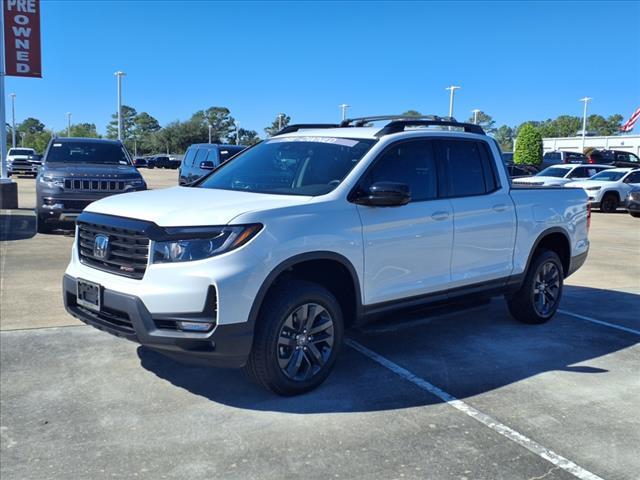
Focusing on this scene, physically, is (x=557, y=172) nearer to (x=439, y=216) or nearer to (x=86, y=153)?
(x=86, y=153)

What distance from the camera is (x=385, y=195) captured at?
4484 millimetres

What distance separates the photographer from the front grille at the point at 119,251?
4059 mm

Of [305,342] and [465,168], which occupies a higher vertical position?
[465,168]

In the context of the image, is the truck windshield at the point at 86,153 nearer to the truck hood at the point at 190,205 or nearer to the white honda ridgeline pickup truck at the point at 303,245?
the white honda ridgeline pickup truck at the point at 303,245

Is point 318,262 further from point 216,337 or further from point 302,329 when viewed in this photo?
point 216,337

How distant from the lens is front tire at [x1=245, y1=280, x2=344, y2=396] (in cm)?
411

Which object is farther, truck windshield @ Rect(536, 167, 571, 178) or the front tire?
truck windshield @ Rect(536, 167, 571, 178)

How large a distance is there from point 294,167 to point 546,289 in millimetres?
3157

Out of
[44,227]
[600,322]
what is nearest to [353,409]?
[600,322]

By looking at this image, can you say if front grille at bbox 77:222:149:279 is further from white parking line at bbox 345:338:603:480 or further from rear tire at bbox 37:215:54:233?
rear tire at bbox 37:215:54:233

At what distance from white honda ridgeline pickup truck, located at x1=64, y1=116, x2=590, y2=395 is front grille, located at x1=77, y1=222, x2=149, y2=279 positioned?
1 cm

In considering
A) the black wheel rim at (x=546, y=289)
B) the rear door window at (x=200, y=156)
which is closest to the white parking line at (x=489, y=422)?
the black wheel rim at (x=546, y=289)

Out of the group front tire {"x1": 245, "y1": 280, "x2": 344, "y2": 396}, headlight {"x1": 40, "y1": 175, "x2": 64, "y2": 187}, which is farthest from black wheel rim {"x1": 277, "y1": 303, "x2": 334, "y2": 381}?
headlight {"x1": 40, "y1": 175, "x2": 64, "y2": 187}

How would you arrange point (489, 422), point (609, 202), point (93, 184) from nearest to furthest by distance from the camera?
point (489, 422), point (93, 184), point (609, 202)
